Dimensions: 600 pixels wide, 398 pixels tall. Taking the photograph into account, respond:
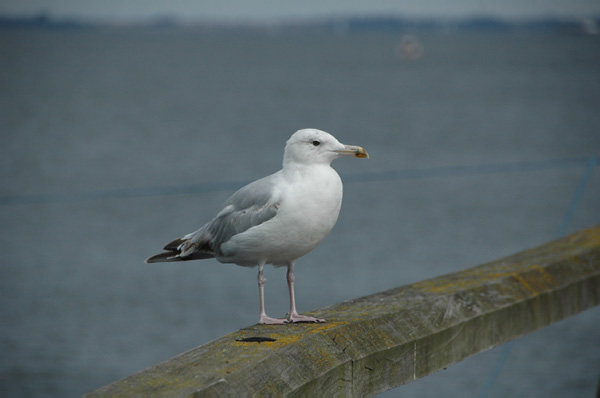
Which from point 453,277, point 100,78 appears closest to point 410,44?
point 100,78

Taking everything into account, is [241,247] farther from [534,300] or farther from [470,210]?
[470,210]

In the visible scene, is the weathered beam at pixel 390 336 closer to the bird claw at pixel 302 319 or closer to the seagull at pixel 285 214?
the bird claw at pixel 302 319

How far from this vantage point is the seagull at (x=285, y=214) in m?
2.58

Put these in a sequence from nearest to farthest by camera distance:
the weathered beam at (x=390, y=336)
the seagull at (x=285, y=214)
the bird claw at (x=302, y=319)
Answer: the weathered beam at (x=390, y=336)
the bird claw at (x=302, y=319)
the seagull at (x=285, y=214)

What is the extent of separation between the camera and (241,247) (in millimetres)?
2703

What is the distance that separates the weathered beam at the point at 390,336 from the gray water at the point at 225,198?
82 centimetres

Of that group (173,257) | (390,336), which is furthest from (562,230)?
(390,336)

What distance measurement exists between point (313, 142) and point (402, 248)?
1762 centimetres

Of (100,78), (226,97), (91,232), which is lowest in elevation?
(91,232)

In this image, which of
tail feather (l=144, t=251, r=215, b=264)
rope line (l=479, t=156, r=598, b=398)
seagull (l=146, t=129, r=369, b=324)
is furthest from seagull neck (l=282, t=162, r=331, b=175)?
rope line (l=479, t=156, r=598, b=398)

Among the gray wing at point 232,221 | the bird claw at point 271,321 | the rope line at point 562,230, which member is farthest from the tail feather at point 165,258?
the rope line at point 562,230

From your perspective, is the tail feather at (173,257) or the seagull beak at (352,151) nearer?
the seagull beak at (352,151)

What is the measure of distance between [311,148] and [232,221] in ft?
1.19

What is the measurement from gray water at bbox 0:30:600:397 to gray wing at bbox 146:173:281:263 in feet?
2.65
